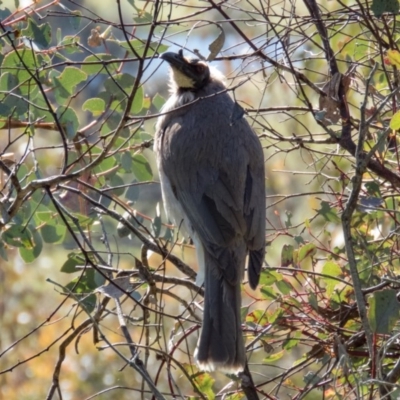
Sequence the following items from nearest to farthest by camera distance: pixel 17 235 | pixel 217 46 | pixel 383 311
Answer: pixel 383 311
pixel 217 46
pixel 17 235

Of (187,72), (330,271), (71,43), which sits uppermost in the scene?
(187,72)

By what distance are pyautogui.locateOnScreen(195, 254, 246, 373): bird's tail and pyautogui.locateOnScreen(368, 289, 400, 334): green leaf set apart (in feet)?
2.82

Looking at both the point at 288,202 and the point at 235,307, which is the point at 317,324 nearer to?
the point at 235,307

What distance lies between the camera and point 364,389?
10.1 ft

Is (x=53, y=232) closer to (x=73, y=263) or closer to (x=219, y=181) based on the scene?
(x=73, y=263)

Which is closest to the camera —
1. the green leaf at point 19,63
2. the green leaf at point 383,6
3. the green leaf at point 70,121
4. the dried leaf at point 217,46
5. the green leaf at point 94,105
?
the green leaf at point 383,6

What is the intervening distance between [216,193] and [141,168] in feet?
1.62

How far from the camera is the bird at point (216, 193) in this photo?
3.80 metres

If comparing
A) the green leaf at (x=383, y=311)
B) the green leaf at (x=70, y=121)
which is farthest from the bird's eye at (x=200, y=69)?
the green leaf at (x=383, y=311)

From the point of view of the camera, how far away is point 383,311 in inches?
101

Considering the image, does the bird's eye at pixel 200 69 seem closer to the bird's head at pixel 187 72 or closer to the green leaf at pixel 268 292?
the bird's head at pixel 187 72

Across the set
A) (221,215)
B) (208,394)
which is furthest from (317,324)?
(221,215)

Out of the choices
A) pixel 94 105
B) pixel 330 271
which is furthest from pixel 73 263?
pixel 330 271

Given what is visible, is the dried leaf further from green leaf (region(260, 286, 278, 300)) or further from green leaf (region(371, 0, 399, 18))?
green leaf (region(260, 286, 278, 300))
